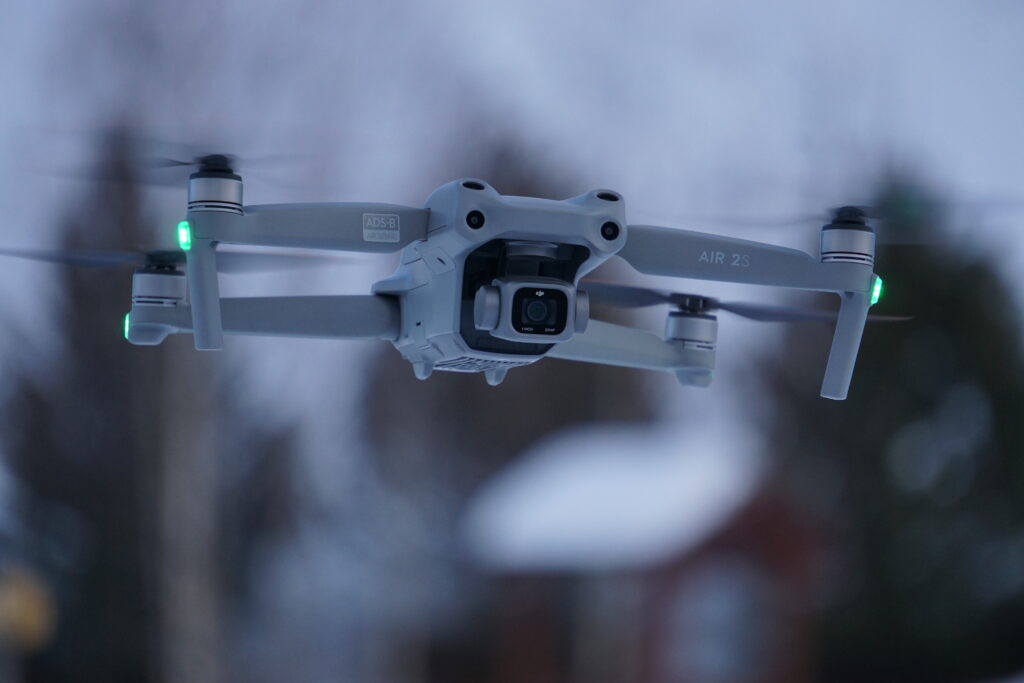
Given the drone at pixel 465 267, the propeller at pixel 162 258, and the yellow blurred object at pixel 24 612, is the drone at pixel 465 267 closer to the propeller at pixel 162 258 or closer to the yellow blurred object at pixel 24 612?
the propeller at pixel 162 258

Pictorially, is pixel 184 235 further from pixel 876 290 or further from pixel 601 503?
pixel 601 503

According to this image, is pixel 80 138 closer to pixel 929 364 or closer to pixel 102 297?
pixel 102 297

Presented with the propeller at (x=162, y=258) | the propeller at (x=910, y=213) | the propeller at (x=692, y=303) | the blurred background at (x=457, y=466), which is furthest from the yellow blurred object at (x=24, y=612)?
the propeller at (x=910, y=213)

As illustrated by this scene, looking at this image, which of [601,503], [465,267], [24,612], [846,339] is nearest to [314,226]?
[465,267]

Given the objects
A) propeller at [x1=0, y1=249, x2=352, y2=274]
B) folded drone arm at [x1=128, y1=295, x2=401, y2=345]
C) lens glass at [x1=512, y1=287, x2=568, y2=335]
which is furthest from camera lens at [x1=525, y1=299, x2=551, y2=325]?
propeller at [x1=0, y1=249, x2=352, y2=274]

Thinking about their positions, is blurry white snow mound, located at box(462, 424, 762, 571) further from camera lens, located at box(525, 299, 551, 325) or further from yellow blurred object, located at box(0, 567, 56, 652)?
camera lens, located at box(525, 299, 551, 325)

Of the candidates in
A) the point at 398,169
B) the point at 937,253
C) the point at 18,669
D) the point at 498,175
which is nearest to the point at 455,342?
the point at 398,169
